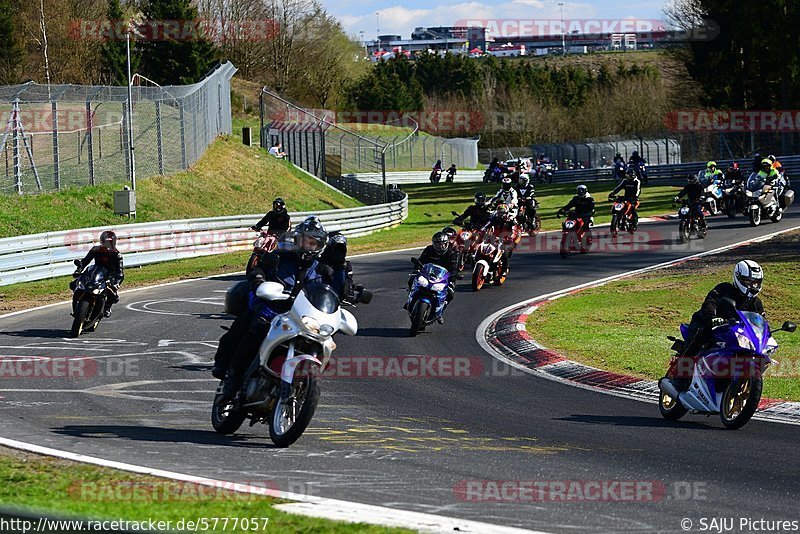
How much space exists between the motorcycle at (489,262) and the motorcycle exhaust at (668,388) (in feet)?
36.3

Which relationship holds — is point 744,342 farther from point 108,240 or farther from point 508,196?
point 508,196

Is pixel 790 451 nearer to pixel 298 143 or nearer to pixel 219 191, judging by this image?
pixel 219 191

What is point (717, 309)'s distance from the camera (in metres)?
10.3

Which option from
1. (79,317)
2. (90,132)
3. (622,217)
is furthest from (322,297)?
(90,132)

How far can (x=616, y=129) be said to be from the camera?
347 feet

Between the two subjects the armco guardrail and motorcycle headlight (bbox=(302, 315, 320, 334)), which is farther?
the armco guardrail

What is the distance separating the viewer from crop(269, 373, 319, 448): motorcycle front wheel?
8289 millimetres

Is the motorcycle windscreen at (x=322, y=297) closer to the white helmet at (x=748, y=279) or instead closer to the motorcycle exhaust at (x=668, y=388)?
the motorcycle exhaust at (x=668, y=388)

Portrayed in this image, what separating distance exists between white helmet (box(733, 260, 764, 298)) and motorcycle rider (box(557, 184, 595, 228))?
16.7 m

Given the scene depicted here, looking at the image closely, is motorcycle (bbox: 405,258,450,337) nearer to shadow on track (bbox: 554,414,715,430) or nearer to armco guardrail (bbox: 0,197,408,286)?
shadow on track (bbox: 554,414,715,430)

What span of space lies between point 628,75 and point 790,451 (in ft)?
371

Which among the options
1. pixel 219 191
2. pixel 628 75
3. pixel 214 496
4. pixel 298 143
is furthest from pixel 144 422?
pixel 628 75

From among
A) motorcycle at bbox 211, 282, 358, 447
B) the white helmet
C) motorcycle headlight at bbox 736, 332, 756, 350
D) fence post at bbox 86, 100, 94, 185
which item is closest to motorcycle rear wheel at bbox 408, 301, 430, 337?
the white helmet
